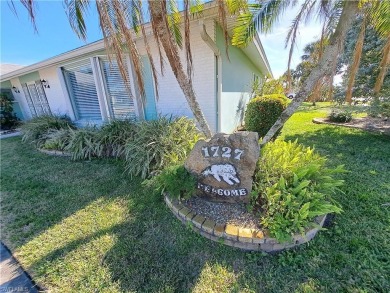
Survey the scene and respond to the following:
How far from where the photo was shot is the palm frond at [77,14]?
2.35 meters

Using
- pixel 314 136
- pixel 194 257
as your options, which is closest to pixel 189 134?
pixel 194 257

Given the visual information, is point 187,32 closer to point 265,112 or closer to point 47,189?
point 265,112

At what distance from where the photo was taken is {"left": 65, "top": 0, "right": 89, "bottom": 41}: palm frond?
2.35m

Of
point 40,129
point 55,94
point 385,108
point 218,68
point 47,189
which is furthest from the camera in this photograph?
point 55,94

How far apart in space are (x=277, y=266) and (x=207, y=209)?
1.01m

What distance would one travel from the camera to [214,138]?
7.94ft

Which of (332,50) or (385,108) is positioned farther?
(385,108)

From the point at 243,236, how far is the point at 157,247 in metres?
1.02

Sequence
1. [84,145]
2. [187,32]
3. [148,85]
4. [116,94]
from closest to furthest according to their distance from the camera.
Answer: [187,32], [84,145], [148,85], [116,94]

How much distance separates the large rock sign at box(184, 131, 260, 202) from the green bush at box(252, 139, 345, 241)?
248 mm

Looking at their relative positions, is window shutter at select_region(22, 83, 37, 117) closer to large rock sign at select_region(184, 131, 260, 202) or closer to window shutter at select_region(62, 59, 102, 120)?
window shutter at select_region(62, 59, 102, 120)

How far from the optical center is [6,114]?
1098 cm

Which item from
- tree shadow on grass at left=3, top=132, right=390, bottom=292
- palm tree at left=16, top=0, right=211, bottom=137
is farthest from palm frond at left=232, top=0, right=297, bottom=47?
tree shadow on grass at left=3, top=132, right=390, bottom=292

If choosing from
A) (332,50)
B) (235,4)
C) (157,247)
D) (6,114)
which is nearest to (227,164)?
(157,247)
